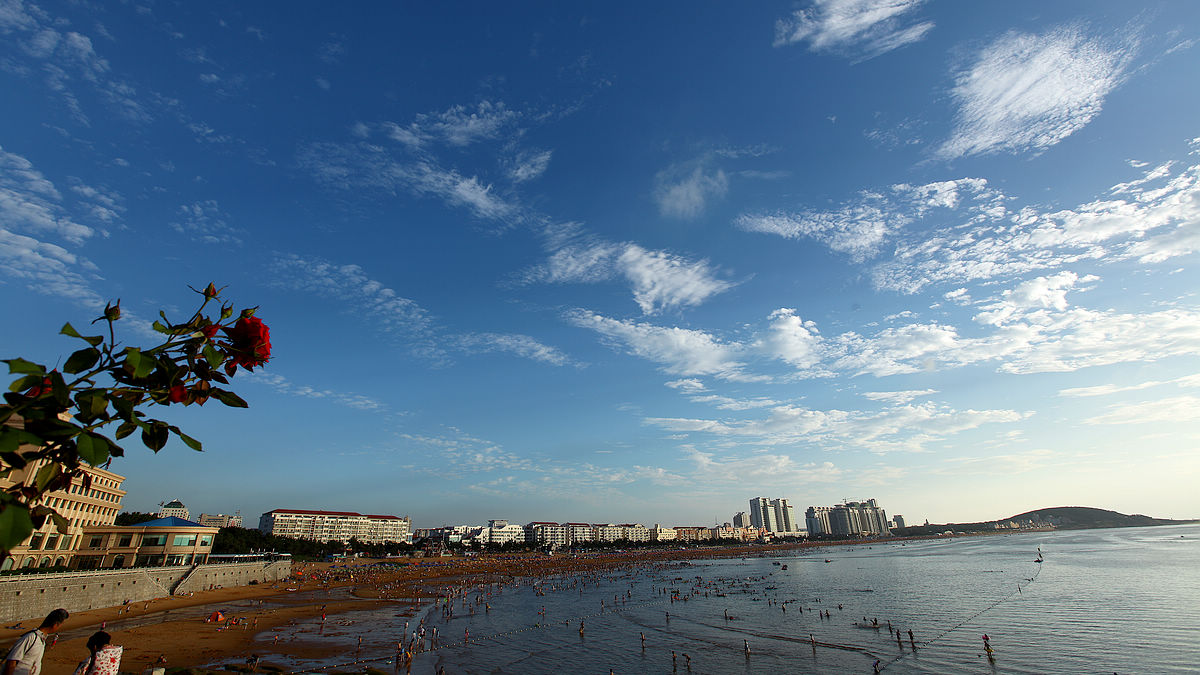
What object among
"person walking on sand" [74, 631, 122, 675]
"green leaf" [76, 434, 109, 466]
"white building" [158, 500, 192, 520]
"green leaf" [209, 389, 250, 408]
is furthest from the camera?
"white building" [158, 500, 192, 520]

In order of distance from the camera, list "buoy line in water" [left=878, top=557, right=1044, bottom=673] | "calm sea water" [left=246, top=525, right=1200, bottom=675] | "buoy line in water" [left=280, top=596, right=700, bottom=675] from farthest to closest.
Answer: "buoy line in water" [left=878, top=557, right=1044, bottom=673] < "calm sea water" [left=246, top=525, right=1200, bottom=675] < "buoy line in water" [left=280, top=596, right=700, bottom=675]

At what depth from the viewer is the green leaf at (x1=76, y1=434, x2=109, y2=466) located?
80.1 inches

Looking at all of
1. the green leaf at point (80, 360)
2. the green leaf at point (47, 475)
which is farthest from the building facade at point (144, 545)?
the green leaf at point (80, 360)

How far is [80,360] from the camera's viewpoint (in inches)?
89.2

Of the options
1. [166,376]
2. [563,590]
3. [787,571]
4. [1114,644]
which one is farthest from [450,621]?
[787,571]

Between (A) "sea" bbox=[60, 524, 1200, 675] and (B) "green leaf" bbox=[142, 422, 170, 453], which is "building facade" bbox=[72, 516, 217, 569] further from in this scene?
(B) "green leaf" bbox=[142, 422, 170, 453]

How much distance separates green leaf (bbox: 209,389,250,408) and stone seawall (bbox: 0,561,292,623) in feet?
163

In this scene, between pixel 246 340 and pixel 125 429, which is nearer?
pixel 125 429

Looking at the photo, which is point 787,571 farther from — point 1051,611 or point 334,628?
point 334,628

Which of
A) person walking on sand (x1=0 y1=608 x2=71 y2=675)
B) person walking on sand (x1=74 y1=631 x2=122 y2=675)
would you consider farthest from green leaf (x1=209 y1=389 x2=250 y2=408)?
person walking on sand (x1=74 y1=631 x2=122 y2=675)

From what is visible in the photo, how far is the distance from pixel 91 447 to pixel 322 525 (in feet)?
696

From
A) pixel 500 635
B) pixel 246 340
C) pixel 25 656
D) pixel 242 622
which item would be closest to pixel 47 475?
pixel 246 340

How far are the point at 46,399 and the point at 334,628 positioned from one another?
56.9 metres

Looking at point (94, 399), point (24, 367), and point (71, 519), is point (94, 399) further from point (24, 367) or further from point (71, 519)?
point (71, 519)
